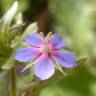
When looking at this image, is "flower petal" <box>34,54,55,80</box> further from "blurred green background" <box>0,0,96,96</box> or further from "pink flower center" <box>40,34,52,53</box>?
"blurred green background" <box>0,0,96,96</box>

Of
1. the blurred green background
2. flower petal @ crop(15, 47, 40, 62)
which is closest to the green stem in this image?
flower petal @ crop(15, 47, 40, 62)

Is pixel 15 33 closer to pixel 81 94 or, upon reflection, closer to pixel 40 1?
pixel 81 94

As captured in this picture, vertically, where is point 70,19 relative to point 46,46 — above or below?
below

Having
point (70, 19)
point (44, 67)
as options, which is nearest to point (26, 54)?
point (44, 67)

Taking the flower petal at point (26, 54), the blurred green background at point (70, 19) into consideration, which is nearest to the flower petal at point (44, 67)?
the flower petal at point (26, 54)

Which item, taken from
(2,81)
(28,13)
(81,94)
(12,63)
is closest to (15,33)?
(12,63)

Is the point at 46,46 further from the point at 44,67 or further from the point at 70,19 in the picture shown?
the point at 70,19
